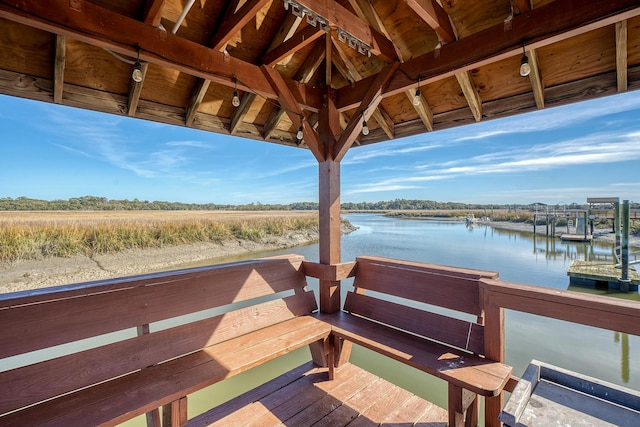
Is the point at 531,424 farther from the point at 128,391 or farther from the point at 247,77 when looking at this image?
the point at 247,77

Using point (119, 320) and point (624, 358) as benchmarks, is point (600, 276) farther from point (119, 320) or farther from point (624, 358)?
point (119, 320)

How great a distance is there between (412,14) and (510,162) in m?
28.8

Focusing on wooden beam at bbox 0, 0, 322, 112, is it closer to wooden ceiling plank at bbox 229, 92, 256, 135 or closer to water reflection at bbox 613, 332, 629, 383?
wooden ceiling plank at bbox 229, 92, 256, 135

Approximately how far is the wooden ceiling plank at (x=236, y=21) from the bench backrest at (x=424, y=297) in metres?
2.03

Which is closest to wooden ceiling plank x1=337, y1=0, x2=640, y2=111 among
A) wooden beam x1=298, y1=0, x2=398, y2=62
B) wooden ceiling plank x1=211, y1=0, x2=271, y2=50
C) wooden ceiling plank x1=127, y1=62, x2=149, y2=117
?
wooden beam x1=298, y1=0, x2=398, y2=62

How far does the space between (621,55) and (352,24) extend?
1720 mm

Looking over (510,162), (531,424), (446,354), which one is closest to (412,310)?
(446,354)

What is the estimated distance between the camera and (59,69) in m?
1.86

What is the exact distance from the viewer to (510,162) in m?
25.1

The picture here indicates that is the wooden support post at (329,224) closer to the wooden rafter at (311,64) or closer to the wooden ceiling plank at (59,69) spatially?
the wooden rafter at (311,64)

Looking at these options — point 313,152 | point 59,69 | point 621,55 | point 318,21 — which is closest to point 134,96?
point 59,69

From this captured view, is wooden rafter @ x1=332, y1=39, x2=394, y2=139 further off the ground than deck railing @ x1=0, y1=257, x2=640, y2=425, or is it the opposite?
wooden rafter @ x1=332, y1=39, x2=394, y2=139

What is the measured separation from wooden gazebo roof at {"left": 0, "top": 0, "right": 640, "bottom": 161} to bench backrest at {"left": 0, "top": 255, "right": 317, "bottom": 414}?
1.37 m

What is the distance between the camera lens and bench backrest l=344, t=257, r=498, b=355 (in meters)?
1.80
